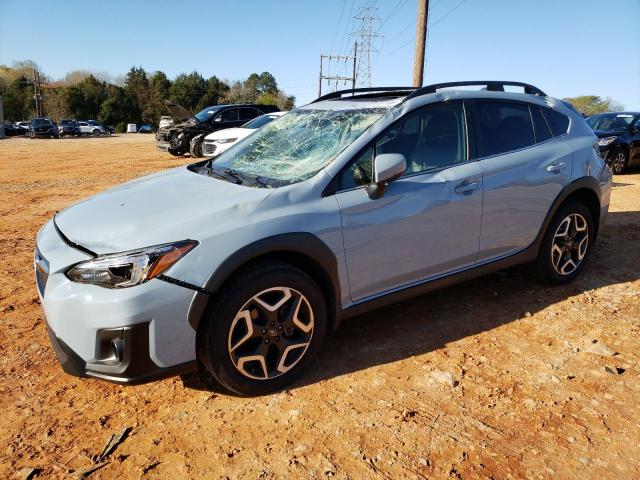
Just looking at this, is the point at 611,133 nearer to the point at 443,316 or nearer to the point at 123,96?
the point at 443,316

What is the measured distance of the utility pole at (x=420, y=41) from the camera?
13.0 metres

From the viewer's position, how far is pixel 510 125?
12.6 ft

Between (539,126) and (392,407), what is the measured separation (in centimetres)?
274

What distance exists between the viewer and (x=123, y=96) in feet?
232

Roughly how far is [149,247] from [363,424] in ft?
4.68

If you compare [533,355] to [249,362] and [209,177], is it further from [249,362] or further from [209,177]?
[209,177]

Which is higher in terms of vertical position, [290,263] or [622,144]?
[622,144]

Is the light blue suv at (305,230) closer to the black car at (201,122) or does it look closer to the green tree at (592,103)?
the black car at (201,122)

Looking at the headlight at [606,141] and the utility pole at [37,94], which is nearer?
the headlight at [606,141]

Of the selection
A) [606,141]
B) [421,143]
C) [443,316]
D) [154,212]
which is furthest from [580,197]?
[606,141]

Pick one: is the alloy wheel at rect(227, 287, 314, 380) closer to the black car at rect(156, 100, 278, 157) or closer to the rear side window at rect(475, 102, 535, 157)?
the rear side window at rect(475, 102, 535, 157)

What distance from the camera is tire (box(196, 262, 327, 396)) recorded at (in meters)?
2.53

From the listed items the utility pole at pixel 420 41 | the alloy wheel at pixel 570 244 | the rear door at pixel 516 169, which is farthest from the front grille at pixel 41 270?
the utility pole at pixel 420 41

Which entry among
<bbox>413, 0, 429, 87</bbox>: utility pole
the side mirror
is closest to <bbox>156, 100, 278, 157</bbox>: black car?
<bbox>413, 0, 429, 87</bbox>: utility pole
